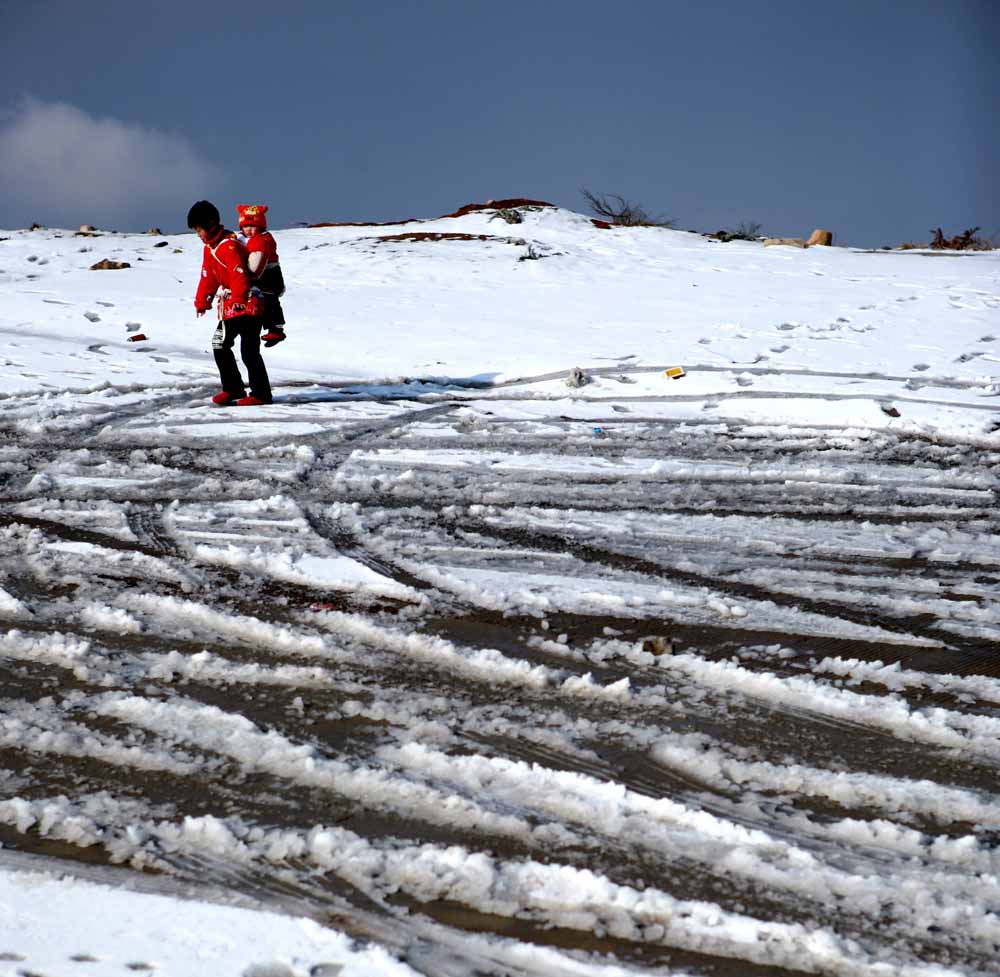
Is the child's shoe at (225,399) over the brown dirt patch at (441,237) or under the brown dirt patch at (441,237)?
under

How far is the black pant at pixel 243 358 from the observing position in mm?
8250

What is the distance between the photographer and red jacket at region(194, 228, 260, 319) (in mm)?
8180

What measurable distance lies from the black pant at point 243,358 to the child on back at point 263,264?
0.46 ft

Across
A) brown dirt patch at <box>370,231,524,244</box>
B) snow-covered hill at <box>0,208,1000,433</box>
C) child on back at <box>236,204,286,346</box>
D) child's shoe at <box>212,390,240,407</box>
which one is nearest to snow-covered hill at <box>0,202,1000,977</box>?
child's shoe at <box>212,390,240,407</box>

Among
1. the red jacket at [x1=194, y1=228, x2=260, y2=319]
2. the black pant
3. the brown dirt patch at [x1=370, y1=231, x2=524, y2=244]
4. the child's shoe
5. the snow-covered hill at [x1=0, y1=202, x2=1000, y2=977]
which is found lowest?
the snow-covered hill at [x1=0, y1=202, x2=1000, y2=977]

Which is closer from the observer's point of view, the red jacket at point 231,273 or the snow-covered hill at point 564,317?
the red jacket at point 231,273

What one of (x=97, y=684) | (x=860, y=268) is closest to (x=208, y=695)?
(x=97, y=684)

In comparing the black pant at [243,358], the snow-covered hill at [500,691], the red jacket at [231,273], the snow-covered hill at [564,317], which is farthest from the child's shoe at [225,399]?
the snow-covered hill at [564,317]

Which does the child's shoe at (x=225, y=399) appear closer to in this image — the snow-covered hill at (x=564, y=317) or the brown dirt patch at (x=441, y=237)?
the snow-covered hill at (x=564, y=317)

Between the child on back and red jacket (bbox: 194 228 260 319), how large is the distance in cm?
7

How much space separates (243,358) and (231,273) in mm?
626

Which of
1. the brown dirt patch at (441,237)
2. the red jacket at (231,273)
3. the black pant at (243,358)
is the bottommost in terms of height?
the black pant at (243,358)

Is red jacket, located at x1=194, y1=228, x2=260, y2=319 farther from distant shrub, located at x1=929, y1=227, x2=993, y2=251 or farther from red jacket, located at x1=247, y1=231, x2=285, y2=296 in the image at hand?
distant shrub, located at x1=929, y1=227, x2=993, y2=251

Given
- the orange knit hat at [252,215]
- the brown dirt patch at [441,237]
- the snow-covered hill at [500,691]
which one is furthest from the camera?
the brown dirt patch at [441,237]
